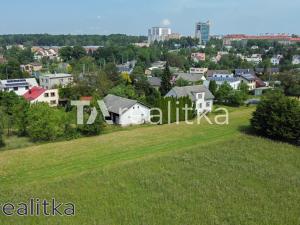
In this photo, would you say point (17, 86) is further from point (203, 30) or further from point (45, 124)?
point (203, 30)

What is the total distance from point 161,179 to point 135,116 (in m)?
12.1

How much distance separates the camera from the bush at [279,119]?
21672 mm

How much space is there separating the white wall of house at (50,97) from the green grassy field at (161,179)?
13.1 meters

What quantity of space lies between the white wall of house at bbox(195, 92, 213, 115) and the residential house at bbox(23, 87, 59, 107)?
1448 cm

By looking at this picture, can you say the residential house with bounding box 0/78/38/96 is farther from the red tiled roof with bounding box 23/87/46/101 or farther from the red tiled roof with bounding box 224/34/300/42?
the red tiled roof with bounding box 224/34/300/42

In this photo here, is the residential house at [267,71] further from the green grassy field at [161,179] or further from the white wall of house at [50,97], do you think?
the green grassy field at [161,179]

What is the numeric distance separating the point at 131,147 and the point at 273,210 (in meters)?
9.80

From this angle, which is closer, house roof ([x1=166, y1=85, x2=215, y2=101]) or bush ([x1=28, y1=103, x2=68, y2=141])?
bush ([x1=28, y1=103, x2=68, y2=141])

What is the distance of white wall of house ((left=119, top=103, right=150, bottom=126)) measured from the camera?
1068 inches

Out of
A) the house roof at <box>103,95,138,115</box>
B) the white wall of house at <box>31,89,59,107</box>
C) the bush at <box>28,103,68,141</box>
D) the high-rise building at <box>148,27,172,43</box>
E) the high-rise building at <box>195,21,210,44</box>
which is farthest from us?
the high-rise building at <box>148,27,172,43</box>

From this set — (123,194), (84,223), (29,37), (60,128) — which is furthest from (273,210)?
(29,37)

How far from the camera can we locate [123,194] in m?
14.5

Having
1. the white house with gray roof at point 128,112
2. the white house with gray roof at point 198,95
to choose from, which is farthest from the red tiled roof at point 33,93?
the white house with gray roof at point 198,95

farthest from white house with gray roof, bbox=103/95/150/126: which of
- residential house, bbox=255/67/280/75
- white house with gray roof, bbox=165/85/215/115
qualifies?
residential house, bbox=255/67/280/75
